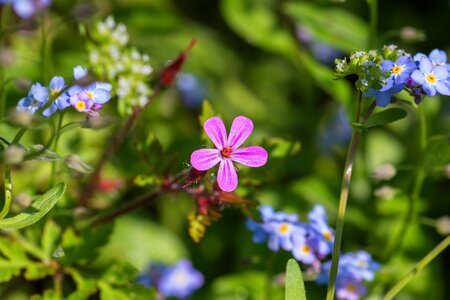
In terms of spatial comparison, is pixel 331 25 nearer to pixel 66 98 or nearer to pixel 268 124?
pixel 268 124

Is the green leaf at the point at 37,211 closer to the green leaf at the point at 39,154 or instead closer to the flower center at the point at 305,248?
the green leaf at the point at 39,154

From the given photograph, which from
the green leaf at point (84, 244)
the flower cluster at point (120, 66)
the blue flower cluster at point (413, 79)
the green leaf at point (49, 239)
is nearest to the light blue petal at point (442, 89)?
the blue flower cluster at point (413, 79)

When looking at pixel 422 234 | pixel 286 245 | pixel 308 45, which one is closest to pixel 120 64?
pixel 286 245

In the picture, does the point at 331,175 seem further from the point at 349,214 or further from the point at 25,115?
the point at 25,115

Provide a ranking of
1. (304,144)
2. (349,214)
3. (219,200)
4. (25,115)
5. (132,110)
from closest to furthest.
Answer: (25,115) < (219,200) < (132,110) < (349,214) < (304,144)

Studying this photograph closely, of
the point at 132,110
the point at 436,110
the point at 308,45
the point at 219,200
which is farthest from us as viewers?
the point at 308,45

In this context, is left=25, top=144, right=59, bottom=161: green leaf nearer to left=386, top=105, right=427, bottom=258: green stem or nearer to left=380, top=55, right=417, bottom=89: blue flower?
left=380, top=55, right=417, bottom=89: blue flower
